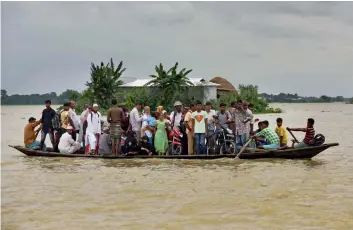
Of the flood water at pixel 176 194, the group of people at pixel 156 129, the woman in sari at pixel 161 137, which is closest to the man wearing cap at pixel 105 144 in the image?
the group of people at pixel 156 129

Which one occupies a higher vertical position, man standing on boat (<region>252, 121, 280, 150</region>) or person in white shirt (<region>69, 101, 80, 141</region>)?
person in white shirt (<region>69, 101, 80, 141</region>)

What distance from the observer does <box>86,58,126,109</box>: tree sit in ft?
126

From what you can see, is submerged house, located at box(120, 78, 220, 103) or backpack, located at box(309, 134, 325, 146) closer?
backpack, located at box(309, 134, 325, 146)

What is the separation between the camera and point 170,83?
36.7m

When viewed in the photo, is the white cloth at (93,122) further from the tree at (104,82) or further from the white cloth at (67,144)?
the tree at (104,82)

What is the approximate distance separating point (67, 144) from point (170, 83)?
23041 mm

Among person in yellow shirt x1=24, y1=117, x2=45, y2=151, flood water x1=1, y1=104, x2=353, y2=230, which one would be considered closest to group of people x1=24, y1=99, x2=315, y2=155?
flood water x1=1, y1=104, x2=353, y2=230

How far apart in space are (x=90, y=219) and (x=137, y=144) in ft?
18.8

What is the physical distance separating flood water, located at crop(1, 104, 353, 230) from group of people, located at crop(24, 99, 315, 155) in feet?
1.34

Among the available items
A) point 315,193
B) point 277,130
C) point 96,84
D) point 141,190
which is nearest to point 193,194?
point 141,190

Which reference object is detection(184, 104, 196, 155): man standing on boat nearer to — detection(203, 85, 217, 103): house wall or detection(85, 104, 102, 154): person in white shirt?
detection(85, 104, 102, 154): person in white shirt

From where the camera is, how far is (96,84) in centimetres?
3828

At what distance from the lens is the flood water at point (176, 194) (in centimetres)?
802

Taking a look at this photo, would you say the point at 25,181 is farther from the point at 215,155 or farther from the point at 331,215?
the point at 331,215
